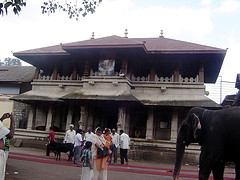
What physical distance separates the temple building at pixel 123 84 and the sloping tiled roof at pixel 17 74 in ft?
8.34

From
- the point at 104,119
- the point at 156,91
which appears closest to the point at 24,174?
the point at 156,91

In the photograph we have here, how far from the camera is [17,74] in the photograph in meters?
24.2

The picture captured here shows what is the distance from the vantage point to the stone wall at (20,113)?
2189 cm

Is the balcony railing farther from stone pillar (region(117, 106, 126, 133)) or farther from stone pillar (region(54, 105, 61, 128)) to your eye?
stone pillar (region(117, 106, 126, 133))

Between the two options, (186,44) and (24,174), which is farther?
(186,44)

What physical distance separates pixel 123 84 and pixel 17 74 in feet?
39.5

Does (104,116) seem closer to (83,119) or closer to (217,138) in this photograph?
(83,119)

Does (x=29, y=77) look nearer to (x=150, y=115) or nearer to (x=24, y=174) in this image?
(x=150, y=115)

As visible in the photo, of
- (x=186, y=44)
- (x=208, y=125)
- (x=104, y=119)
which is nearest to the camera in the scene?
(x=208, y=125)

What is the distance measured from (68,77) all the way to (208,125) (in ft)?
53.2

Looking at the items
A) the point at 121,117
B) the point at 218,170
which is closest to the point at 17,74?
the point at 121,117

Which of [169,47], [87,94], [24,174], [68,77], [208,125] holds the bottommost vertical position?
[24,174]

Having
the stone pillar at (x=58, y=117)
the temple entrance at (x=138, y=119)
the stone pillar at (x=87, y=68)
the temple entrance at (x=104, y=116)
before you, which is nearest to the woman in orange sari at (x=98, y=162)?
the temple entrance at (x=104, y=116)

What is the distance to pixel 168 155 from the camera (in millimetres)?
15844
